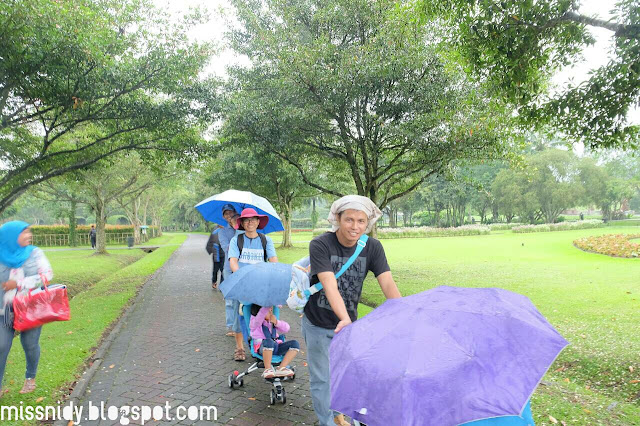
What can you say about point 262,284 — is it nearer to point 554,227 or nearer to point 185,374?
point 185,374

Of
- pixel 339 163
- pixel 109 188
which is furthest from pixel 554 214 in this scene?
pixel 109 188

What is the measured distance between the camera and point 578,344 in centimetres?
639

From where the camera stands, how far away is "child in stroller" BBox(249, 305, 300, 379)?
4.28m

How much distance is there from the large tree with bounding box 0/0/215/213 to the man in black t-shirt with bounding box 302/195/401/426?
7.60 metres

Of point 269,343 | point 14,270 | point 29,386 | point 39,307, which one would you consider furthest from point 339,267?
point 29,386

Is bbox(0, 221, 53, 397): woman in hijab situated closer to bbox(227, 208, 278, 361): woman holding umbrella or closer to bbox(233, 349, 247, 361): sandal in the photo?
bbox(227, 208, 278, 361): woman holding umbrella

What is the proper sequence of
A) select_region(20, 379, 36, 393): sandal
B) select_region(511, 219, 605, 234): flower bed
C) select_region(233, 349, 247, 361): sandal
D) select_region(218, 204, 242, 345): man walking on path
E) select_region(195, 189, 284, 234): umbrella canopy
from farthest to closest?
1. select_region(511, 219, 605, 234): flower bed
2. select_region(218, 204, 242, 345): man walking on path
3. select_region(233, 349, 247, 361): sandal
4. select_region(195, 189, 284, 234): umbrella canopy
5. select_region(20, 379, 36, 393): sandal

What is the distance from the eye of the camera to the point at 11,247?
405 cm

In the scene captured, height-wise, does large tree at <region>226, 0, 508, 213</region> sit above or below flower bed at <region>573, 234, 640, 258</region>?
above

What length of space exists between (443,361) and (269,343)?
3004 millimetres

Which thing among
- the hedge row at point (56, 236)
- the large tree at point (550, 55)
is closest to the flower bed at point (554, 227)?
the large tree at point (550, 55)

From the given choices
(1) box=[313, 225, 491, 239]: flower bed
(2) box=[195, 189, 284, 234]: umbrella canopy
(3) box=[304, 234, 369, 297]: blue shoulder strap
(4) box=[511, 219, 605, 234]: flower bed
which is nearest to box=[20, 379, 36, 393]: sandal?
(2) box=[195, 189, 284, 234]: umbrella canopy

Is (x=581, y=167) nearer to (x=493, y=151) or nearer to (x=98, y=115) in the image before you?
(x=493, y=151)

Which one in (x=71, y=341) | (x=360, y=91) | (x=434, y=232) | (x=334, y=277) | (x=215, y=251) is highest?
(x=360, y=91)
